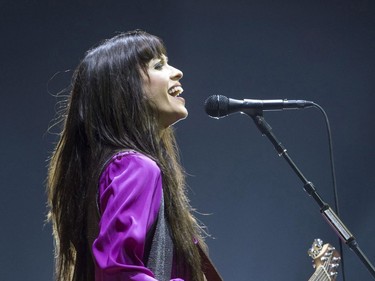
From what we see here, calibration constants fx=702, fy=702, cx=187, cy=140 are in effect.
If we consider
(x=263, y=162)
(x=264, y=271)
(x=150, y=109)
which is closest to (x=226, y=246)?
(x=264, y=271)

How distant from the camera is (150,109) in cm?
133

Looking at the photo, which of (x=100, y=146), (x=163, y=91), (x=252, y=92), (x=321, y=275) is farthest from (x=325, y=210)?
(x=252, y=92)

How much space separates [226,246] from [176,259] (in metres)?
1.46

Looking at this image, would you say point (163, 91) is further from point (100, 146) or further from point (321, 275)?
point (321, 275)

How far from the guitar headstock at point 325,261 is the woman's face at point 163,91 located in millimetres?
702

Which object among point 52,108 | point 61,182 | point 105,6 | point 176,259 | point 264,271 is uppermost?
point 105,6

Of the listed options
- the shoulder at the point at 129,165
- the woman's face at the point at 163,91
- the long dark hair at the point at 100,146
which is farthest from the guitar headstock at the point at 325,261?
the shoulder at the point at 129,165

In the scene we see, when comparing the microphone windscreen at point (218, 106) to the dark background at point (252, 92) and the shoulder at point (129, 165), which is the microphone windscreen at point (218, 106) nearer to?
the shoulder at point (129, 165)

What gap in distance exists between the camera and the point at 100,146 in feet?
4.13

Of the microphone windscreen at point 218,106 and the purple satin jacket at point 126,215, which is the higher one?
the microphone windscreen at point 218,106

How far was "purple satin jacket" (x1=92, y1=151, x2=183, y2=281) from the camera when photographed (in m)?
1.10

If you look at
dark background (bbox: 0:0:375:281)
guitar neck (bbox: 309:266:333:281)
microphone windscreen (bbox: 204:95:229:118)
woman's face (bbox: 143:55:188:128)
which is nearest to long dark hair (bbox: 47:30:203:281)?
woman's face (bbox: 143:55:188:128)

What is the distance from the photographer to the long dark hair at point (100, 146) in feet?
4.09

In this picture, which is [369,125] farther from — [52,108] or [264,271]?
[52,108]
